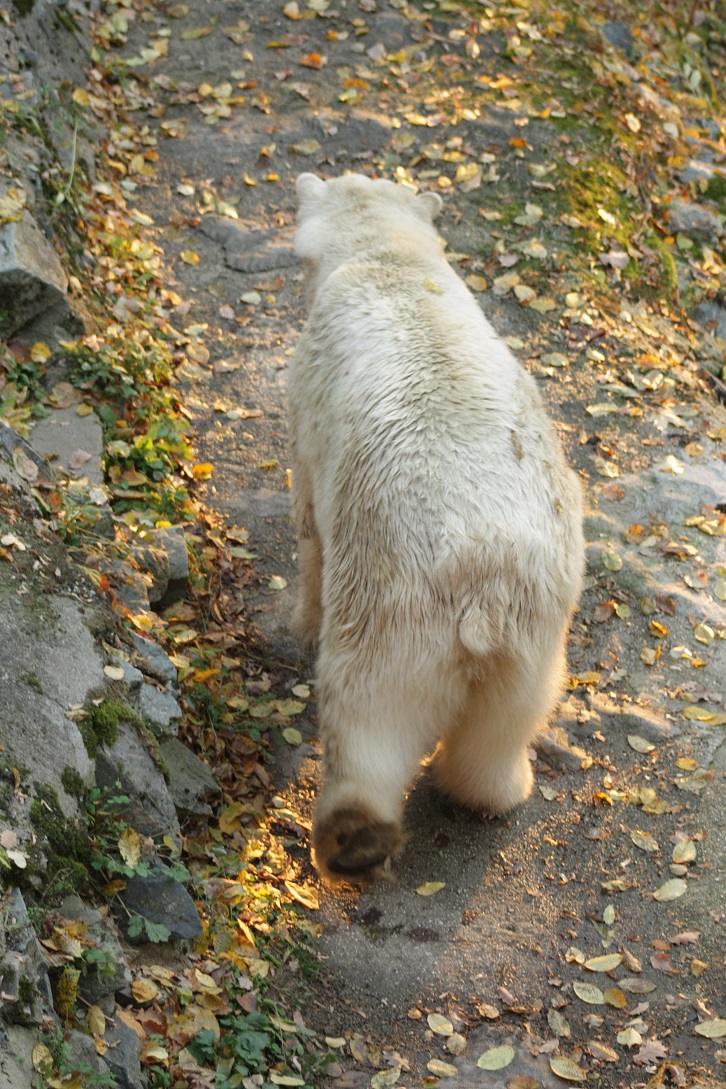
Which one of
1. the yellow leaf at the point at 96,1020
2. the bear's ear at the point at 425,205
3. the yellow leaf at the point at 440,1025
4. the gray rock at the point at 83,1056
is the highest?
the bear's ear at the point at 425,205

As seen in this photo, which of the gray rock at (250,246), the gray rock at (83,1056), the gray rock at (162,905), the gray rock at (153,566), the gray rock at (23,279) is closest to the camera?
the gray rock at (83,1056)

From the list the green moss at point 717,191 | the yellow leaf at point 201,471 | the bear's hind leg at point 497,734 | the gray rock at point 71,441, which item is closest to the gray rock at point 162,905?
the bear's hind leg at point 497,734

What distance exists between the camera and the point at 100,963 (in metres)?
3.05

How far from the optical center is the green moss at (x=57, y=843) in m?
3.12

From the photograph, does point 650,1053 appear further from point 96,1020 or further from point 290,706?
point 290,706

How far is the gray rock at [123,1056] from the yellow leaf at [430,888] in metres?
1.49

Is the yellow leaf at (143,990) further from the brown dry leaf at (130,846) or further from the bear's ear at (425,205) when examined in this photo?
the bear's ear at (425,205)

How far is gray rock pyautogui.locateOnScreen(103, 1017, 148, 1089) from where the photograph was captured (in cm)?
288

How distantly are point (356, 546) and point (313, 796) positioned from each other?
134 cm

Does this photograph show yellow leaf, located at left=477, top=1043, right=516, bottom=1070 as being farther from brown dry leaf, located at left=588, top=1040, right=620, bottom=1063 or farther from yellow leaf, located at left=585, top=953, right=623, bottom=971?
yellow leaf, located at left=585, top=953, right=623, bottom=971

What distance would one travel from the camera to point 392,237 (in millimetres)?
4883

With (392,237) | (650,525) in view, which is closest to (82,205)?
(392,237)

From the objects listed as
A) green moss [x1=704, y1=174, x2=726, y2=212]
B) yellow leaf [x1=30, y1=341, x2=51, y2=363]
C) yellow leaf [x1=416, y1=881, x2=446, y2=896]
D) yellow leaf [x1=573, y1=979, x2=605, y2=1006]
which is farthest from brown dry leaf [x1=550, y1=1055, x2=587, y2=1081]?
green moss [x1=704, y1=174, x2=726, y2=212]

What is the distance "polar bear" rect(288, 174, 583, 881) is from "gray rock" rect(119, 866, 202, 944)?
1.66ft
